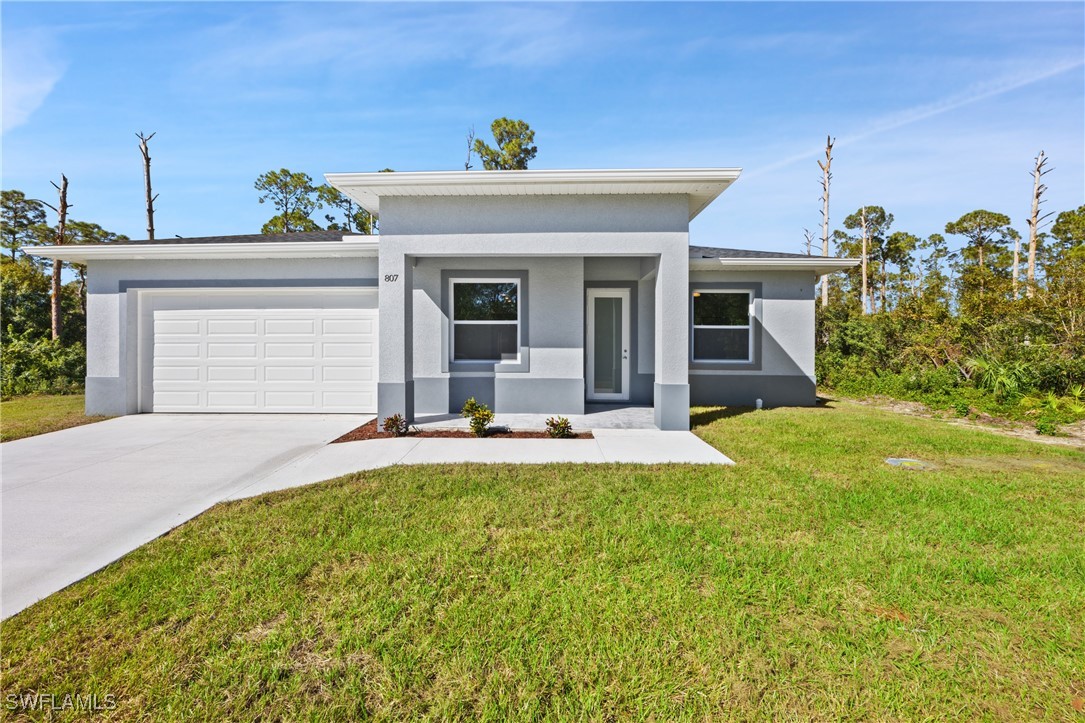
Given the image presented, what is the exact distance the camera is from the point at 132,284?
10.0 m

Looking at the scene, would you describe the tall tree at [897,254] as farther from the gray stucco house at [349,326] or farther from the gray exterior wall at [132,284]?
the gray exterior wall at [132,284]

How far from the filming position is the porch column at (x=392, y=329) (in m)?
8.32

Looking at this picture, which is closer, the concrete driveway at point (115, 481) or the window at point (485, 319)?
the concrete driveway at point (115, 481)

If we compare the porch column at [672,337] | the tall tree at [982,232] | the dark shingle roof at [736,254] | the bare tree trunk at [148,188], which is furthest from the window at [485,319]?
the tall tree at [982,232]

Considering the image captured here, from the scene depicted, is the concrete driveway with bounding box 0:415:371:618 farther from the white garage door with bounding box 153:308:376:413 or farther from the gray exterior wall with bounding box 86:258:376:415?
the gray exterior wall with bounding box 86:258:376:415

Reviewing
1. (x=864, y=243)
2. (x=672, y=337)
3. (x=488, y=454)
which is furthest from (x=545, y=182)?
(x=864, y=243)

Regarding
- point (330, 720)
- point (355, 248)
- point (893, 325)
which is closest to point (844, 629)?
point (330, 720)

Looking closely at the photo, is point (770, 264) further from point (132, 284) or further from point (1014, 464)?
point (132, 284)

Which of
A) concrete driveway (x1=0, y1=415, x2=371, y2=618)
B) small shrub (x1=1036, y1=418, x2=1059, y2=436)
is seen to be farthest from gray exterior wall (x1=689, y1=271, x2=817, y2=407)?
concrete driveway (x1=0, y1=415, x2=371, y2=618)

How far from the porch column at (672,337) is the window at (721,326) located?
11.1 feet

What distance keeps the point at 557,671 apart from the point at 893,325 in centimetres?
1588

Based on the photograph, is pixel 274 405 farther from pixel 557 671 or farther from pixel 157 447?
pixel 557 671

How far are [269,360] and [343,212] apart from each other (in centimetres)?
2128

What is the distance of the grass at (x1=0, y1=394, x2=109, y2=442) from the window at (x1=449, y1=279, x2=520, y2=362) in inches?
296
